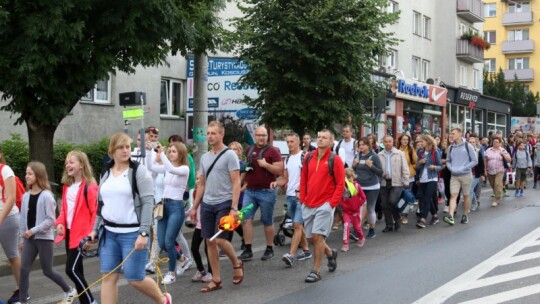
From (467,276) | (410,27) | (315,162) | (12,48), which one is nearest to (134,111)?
(12,48)

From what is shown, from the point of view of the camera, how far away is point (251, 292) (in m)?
7.45

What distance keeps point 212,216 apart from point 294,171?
2.64 metres

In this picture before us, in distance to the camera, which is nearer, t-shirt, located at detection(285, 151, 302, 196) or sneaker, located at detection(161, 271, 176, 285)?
sneaker, located at detection(161, 271, 176, 285)

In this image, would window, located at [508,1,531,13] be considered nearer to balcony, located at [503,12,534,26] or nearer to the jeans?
balcony, located at [503,12,534,26]

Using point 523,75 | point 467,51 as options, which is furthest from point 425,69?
point 523,75

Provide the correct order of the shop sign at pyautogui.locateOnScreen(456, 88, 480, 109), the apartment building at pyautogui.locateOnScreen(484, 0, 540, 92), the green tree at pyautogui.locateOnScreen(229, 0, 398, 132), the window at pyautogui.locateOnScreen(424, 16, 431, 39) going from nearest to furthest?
the green tree at pyautogui.locateOnScreen(229, 0, 398, 132) < the window at pyautogui.locateOnScreen(424, 16, 431, 39) < the shop sign at pyautogui.locateOnScreen(456, 88, 480, 109) < the apartment building at pyautogui.locateOnScreen(484, 0, 540, 92)

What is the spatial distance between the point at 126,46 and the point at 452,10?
35250mm

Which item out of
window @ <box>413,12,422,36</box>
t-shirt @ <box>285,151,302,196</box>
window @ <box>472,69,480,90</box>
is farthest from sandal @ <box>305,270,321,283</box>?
window @ <box>472,69,480,90</box>

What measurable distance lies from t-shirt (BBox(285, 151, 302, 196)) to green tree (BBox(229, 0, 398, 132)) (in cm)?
587

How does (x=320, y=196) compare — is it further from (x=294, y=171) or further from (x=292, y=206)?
(x=292, y=206)

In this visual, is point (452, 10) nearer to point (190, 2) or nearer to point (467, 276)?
point (190, 2)

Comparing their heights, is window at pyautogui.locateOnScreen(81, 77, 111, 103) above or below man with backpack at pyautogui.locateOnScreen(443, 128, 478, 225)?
above

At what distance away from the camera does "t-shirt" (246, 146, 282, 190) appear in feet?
30.5

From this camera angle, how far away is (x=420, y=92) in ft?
113
